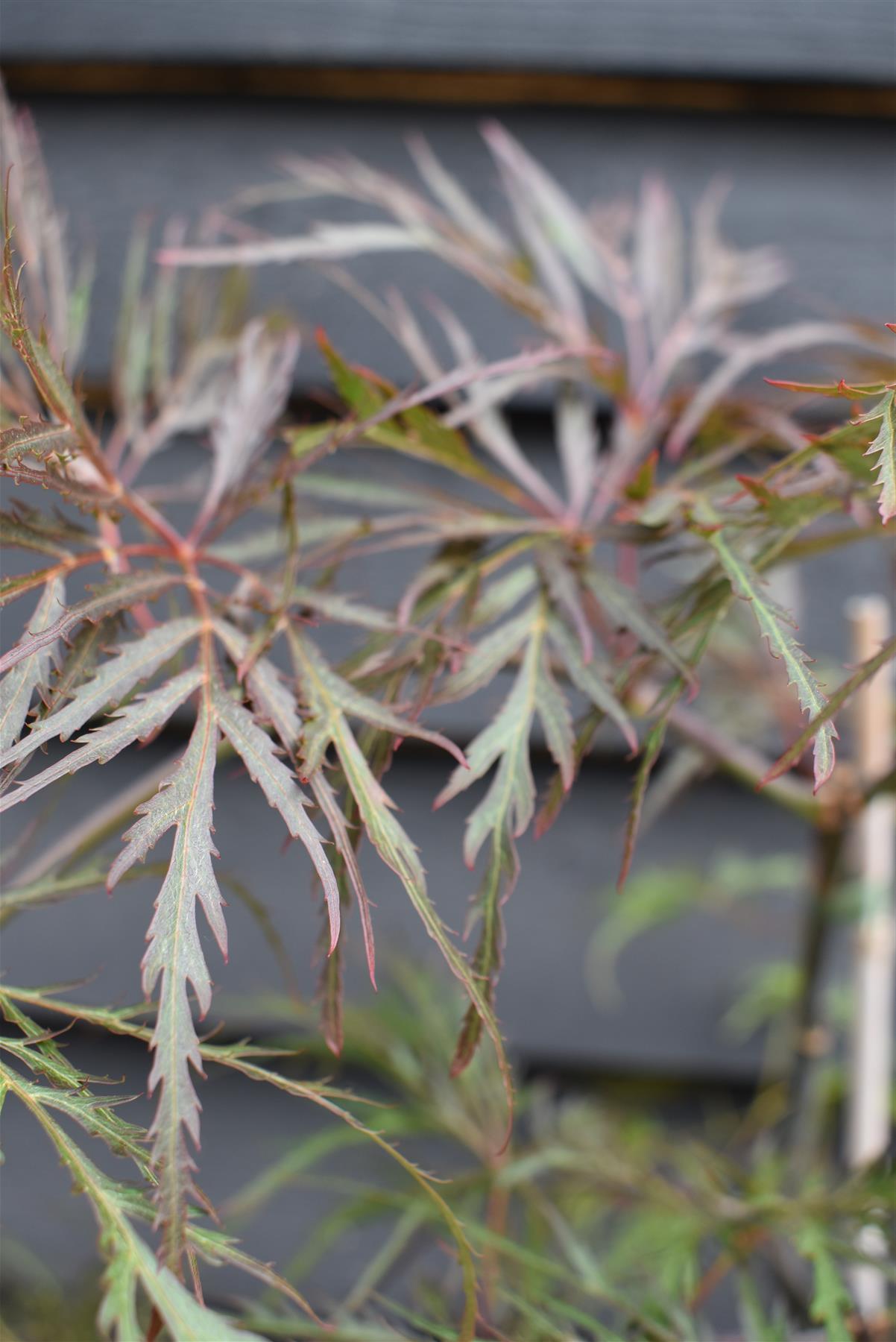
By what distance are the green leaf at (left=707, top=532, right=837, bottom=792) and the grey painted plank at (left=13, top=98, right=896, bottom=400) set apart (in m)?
0.47

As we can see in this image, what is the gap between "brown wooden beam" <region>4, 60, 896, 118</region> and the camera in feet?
2.10

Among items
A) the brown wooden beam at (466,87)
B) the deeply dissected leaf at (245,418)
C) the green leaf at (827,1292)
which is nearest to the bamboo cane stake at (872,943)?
the green leaf at (827,1292)

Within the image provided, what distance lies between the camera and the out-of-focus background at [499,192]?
0.63m

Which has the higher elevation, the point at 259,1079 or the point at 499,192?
the point at 499,192

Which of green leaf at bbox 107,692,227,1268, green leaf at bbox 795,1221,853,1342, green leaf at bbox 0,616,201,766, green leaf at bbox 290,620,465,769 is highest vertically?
green leaf at bbox 0,616,201,766

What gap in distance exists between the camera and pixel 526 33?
0.63 meters

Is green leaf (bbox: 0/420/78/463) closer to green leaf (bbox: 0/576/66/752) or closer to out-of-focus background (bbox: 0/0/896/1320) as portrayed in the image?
green leaf (bbox: 0/576/66/752)

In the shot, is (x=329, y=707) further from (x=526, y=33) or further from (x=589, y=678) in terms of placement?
(x=526, y=33)

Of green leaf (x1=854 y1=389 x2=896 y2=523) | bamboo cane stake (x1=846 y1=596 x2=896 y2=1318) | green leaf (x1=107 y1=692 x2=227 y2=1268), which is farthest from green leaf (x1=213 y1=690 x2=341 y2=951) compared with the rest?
bamboo cane stake (x1=846 y1=596 x2=896 y2=1318)

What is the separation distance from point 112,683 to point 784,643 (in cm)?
15

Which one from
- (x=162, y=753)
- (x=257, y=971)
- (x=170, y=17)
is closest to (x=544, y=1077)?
(x=257, y=971)

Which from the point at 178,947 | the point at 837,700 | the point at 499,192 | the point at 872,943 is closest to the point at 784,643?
the point at 837,700

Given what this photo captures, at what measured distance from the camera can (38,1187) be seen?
0.74 m

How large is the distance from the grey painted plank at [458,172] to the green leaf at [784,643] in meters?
0.47
